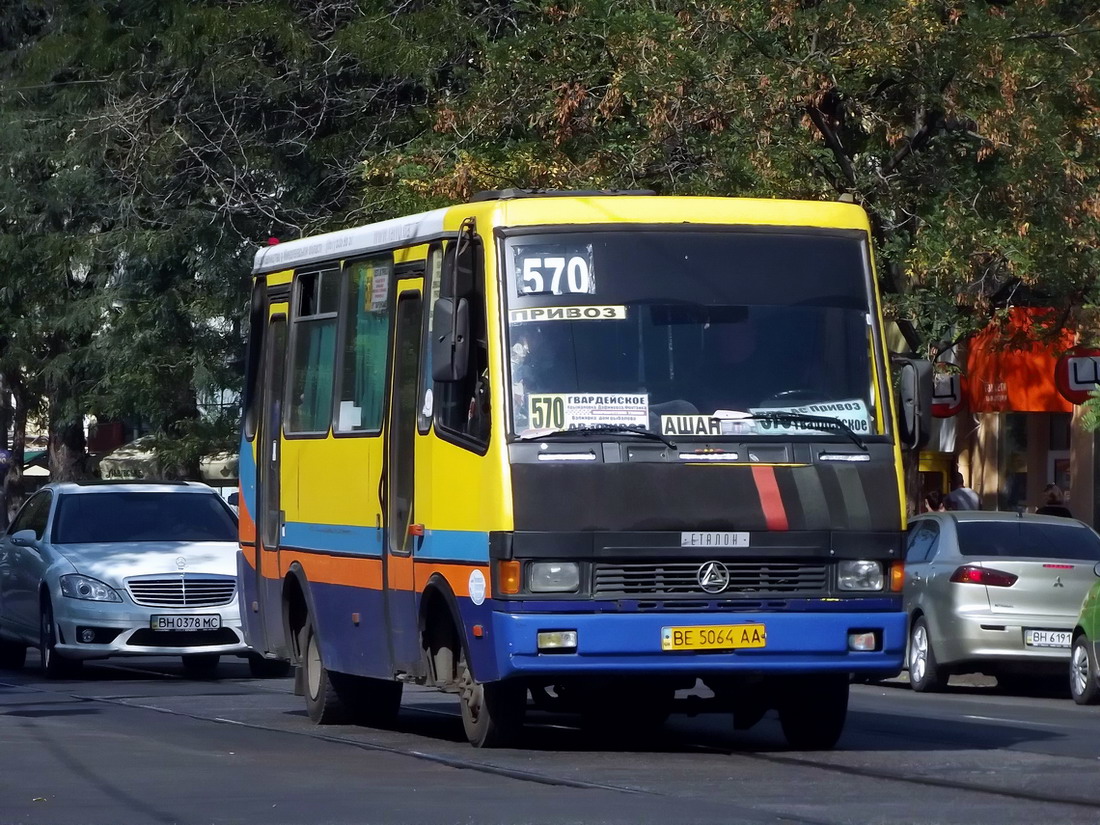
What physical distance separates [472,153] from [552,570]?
12.0 meters

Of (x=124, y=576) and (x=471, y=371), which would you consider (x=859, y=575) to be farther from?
(x=124, y=576)

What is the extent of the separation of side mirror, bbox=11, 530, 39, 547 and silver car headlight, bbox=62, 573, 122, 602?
3.66 feet

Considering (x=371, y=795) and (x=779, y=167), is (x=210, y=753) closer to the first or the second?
(x=371, y=795)

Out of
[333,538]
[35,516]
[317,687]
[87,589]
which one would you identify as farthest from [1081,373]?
[333,538]

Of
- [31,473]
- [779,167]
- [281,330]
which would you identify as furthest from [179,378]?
[31,473]

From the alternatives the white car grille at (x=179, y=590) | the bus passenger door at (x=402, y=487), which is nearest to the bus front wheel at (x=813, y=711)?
the bus passenger door at (x=402, y=487)

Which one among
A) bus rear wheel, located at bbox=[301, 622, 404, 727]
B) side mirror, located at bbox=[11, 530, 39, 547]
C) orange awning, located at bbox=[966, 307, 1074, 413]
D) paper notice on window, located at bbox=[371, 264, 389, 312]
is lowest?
bus rear wheel, located at bbox=[301, 622, 404, 727]

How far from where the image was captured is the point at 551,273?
11.4 meters

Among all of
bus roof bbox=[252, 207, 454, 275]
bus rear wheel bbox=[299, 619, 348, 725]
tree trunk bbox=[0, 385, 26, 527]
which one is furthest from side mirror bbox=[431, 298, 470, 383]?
tree trunk bbox=[0, 385, 26, 527]

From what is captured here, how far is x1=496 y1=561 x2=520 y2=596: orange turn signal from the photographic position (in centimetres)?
1099

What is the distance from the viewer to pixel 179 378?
3247cm

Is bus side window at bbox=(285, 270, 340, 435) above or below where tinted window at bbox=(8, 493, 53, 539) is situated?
above

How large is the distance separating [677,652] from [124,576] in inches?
338

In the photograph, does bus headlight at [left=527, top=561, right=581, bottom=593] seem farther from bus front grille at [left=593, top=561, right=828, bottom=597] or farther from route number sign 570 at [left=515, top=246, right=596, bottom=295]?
route number sign 570 at [left=515, top=246, right=596, bottom=295]
